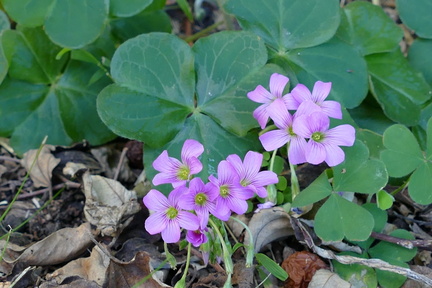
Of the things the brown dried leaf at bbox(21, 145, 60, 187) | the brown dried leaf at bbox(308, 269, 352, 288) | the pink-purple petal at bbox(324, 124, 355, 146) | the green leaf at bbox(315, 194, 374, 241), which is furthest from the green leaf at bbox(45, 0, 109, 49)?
the brown dried leaf at bbox(308, 269, 352, 288)

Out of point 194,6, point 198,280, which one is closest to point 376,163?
point 198,280

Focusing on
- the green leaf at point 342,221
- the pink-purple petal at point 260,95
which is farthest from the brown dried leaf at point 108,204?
the green leaf at point 342,221

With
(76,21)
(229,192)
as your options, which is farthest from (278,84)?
(76,21)

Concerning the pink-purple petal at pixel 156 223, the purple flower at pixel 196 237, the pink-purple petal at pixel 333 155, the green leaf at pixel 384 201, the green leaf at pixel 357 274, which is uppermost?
the pink-purple petal at pixel 333 155

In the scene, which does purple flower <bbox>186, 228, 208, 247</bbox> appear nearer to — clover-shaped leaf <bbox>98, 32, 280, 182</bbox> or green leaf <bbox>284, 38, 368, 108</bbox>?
clover-shaped leaf <bbox>98, 32, 280, 182</bbox>

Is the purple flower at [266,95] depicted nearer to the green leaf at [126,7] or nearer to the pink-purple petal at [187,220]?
the pink-purple petal at [187,220]

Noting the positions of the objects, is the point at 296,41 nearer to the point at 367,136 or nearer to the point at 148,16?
the point at 367,136
